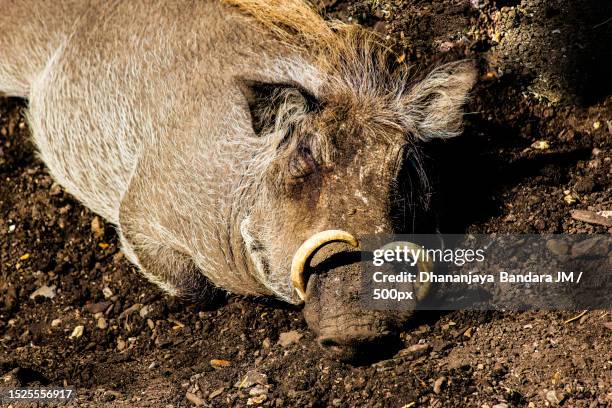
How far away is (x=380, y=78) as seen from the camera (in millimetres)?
4543

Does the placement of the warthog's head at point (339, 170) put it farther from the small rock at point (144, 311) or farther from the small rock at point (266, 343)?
the small rock at point (144, 311)

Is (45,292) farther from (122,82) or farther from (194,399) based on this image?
(194,399)

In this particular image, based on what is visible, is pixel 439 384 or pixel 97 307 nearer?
pixel 439 384

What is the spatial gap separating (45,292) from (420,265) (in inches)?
105

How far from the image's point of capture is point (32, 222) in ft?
19.0

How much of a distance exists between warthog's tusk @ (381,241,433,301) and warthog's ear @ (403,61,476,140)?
2.59 feet

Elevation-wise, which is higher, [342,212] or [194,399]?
[342,212]

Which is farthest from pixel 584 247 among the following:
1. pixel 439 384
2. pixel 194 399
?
pixel 194 399

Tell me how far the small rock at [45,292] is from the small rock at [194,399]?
1600mm

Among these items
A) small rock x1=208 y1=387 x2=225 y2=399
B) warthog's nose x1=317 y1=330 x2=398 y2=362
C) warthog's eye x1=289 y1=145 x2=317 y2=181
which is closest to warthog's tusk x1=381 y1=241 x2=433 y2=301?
warthog's nose x1=317 y1=330 x2=398 y2=362

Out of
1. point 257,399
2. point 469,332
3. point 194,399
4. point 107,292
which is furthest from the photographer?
point 107,292

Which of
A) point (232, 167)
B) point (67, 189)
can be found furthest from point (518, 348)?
point (67, 189)

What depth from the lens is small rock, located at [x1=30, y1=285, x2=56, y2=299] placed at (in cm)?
544

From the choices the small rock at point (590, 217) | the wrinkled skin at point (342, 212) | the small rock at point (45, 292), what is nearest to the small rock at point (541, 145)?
the small rock at point (590, 217)
